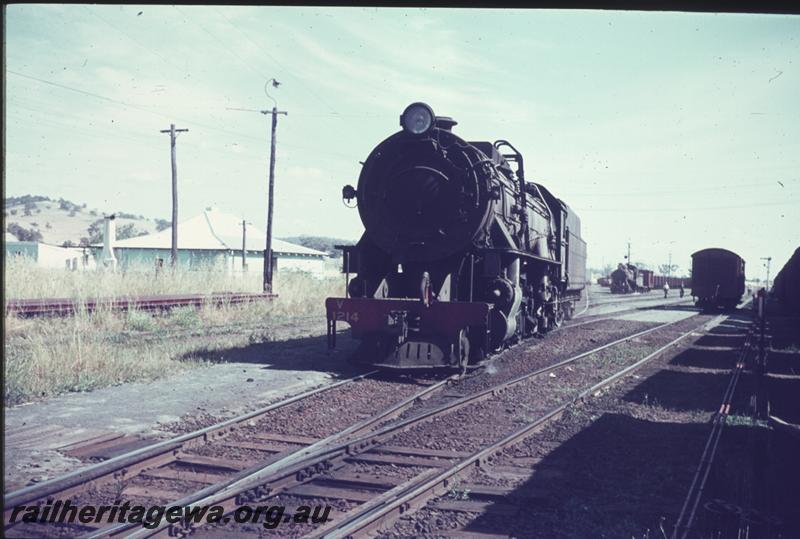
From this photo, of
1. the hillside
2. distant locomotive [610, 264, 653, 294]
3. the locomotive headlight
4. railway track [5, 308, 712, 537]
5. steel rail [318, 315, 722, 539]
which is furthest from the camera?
the hillside

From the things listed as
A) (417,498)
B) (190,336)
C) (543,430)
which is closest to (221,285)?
(190,336)

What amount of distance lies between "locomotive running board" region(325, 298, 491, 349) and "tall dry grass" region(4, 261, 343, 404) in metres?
2.67

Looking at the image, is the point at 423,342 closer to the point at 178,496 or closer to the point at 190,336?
the point at 178,496

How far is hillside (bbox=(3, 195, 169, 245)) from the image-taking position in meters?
91.0

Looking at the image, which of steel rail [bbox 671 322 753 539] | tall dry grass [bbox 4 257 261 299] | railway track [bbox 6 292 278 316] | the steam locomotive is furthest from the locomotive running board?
tall dry grass [bbox 4 257 261 299]

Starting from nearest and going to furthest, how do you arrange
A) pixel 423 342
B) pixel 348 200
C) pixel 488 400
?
pixel 488 400, pixel 423 342, pixel 348 200

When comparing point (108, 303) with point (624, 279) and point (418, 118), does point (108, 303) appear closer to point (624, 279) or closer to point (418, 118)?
point (418, 118)

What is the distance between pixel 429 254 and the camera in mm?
9492

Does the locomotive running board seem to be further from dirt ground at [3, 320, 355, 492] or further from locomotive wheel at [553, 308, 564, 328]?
locomotive wheel at [553, 308, 564, 328]

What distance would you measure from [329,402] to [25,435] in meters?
3.09

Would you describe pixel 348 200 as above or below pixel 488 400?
above

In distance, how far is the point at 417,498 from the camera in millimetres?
4406

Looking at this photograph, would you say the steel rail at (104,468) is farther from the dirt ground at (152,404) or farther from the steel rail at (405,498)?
the steel rail at (405,498)

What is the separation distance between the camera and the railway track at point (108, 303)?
43.0 ft
